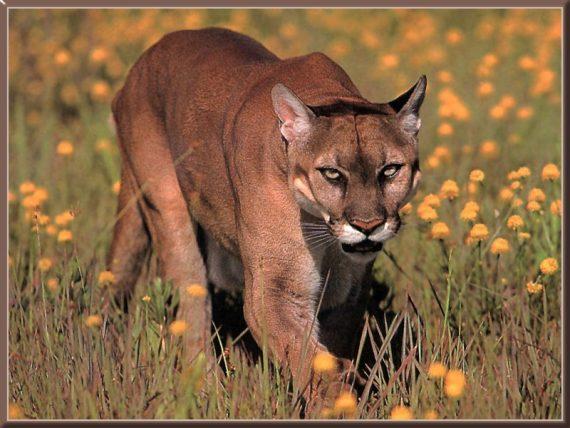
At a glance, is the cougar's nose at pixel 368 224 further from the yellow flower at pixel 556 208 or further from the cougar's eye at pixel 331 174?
the yellow flower at pixel 556 208

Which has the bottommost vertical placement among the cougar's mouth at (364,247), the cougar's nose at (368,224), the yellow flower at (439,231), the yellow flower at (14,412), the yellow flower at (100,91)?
the yellow flower at (14,412)

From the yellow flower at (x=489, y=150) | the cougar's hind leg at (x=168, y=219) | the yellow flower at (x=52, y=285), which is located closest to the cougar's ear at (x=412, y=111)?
the cougar's hind leg at (x=168, y=219)

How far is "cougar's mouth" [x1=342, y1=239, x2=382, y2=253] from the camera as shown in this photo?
478 centimetres

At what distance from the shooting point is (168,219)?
6441 mm

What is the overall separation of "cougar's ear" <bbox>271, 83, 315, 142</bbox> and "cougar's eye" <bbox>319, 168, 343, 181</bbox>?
0.26 metres

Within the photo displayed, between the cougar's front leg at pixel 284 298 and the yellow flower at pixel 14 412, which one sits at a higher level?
the cougar's front leg at pixel 284 298

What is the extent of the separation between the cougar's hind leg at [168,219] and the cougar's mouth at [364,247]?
1.76 m

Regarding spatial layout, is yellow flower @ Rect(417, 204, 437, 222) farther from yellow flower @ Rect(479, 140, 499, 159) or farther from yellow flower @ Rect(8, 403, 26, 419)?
yellow flower @ Rect(8, 403, 26, 419)

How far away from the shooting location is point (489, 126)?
376 inches

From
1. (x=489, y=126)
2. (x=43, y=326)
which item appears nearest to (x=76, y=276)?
(x=43, y=326)

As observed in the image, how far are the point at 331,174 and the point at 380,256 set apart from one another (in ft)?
7.00

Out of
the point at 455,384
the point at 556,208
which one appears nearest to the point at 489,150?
the point at 556,208

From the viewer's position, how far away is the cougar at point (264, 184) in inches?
194

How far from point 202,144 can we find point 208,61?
1.69ft
